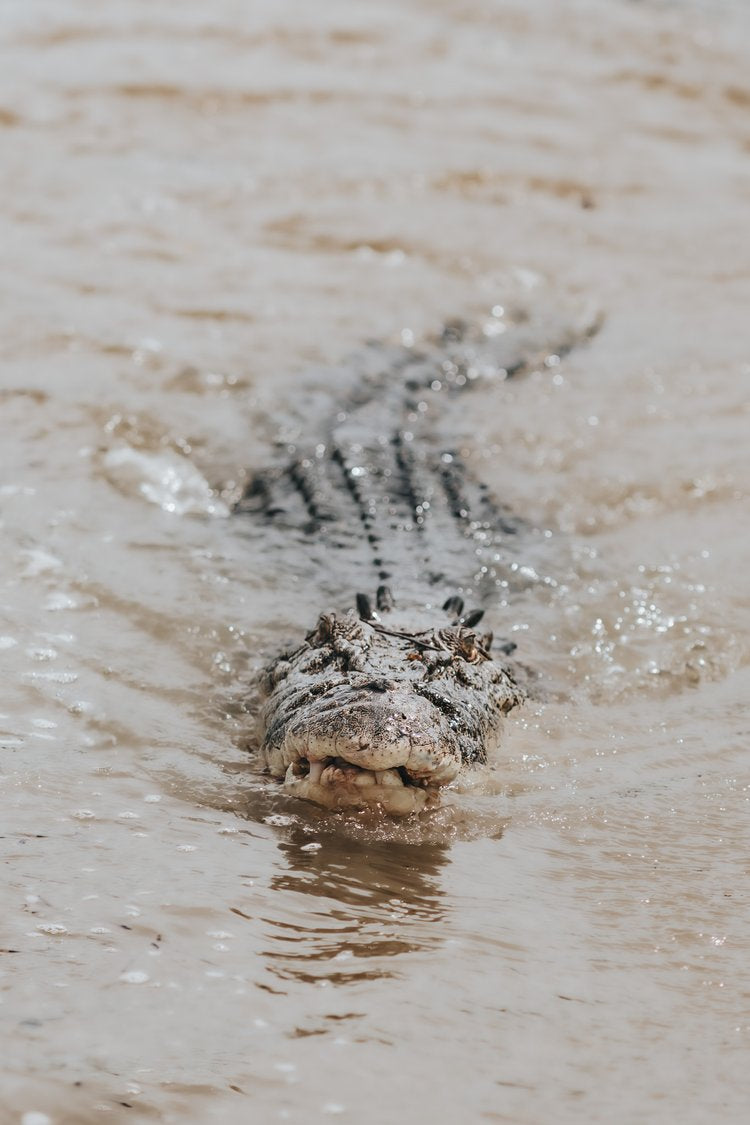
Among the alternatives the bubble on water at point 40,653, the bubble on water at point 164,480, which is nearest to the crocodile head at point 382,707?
the bubble on water at point 40,653

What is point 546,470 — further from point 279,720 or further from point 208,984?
point 208,984

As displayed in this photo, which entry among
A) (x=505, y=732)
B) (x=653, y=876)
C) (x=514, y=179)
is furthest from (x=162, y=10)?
(x=653, y=876)

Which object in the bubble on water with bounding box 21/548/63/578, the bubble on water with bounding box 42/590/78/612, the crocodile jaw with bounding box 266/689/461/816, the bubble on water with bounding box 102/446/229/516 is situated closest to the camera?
the crocodile jaw with bounding box 266/689/461/816

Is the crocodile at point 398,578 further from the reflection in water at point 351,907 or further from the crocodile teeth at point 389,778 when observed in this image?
the reflection in water at point 351,907

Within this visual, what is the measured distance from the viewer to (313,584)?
19.4 ft

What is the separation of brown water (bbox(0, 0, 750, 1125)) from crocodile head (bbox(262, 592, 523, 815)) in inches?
5.1

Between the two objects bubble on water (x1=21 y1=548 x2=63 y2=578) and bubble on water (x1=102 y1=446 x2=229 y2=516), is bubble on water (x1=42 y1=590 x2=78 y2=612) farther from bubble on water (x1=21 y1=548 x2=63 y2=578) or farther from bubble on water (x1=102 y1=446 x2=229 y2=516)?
bubble on water (x1=102 y1=446 x2=229 y2=516)

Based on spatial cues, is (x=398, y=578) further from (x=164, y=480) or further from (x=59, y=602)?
(x=164, y=480)

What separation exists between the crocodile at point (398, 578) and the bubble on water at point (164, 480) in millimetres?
191

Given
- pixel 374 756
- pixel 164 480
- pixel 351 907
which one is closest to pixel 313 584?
pixel 164 480

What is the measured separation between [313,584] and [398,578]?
1.27ft

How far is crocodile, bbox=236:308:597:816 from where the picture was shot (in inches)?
153

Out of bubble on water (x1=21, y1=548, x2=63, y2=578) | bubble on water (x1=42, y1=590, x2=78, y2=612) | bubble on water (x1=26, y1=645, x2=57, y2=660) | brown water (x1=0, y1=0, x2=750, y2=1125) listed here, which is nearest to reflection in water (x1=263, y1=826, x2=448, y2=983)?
brown water (x1=0, y1=0, x2=750, y2=1125)

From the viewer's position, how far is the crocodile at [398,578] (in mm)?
3877
